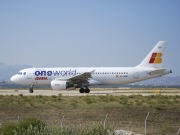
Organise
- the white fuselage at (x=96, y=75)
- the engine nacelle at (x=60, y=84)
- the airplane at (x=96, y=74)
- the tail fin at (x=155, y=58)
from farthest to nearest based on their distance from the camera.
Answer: the tail fin at (x=155, y=58) → the white fuselage at (x=96, y=75) → the airplane at (x=96, y=74) → the engine nacelle at (x=60, y=84)

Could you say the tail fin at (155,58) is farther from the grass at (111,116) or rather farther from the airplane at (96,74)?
the grass at (111,116)

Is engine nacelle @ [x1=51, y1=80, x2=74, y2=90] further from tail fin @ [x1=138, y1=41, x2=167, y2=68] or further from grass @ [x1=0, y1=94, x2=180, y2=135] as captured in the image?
grass @ [x1=0, y1=94, x2=180, y2=135]

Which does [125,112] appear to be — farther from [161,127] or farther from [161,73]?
[161,73]

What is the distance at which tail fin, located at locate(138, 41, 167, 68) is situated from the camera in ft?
147

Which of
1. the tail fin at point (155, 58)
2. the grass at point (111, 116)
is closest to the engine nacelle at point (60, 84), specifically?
the tail fin at point (155, 58)

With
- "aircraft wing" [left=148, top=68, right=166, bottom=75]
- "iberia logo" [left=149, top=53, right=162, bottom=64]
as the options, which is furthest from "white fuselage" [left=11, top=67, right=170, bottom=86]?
"iberia logo" [left=149, top=53, right=162, bottom=64]

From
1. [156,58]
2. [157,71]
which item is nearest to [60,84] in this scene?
[157,71]

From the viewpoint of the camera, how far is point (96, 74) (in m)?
44.8

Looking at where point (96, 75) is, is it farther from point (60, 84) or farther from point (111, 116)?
point (111, 116)

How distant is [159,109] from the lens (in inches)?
958

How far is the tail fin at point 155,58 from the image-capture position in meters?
44.7

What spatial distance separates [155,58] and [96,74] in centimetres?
789

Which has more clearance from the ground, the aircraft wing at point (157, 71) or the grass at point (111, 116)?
the aircraft wing at point (157, 71)

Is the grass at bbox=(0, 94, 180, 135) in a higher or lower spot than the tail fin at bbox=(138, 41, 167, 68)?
lower
